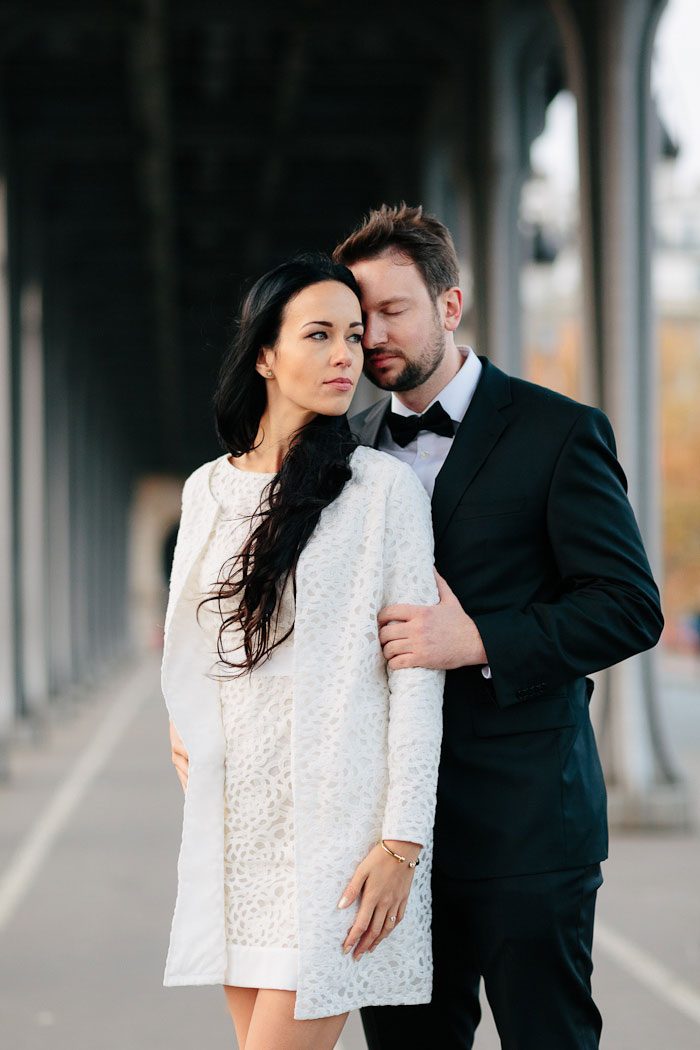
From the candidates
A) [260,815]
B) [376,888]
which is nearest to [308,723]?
[260,815]

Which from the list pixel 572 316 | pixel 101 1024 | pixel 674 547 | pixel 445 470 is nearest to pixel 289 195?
pixel 101 1024

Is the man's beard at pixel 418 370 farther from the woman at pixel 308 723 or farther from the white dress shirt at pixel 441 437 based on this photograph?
the woman at pixel 308 723

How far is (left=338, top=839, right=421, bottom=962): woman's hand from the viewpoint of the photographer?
8.97 ft

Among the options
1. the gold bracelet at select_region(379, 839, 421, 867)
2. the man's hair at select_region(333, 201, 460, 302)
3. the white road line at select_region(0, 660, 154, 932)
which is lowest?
the white road line at select_region(0, 660, 154, 932)

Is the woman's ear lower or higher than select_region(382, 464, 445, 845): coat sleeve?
higher

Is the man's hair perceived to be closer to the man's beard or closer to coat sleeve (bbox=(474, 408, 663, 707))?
the man's beard

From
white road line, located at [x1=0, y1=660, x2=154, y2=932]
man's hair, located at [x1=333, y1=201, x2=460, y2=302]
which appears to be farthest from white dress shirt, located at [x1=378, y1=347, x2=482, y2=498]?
white road line, located at [x1=0, y1=660, x2=154, y2=932]

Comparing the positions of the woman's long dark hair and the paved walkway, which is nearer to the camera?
the woman's long dark hair

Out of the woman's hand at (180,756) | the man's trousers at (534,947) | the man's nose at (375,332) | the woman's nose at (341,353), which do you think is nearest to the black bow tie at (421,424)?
the man's nose at (375,332)

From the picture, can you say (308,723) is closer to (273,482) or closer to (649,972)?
(273,482)

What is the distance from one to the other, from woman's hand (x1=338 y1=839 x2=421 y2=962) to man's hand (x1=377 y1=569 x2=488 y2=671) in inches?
13.3

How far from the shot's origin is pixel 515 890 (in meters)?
2.95

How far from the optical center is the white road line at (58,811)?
835 cm

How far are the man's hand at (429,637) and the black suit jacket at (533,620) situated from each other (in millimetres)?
51
